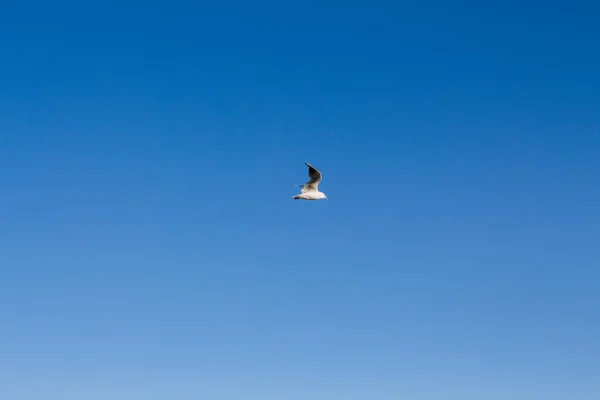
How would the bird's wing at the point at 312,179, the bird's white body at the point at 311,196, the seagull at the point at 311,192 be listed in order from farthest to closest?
the bird's white body at the point at 311,196 → the seagull at the point at 311,192 → the bird's wing at the point at 312,179

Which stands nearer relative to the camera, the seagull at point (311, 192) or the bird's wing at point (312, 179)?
the bird's wing at point (312, 179)

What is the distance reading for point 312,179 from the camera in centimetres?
13800

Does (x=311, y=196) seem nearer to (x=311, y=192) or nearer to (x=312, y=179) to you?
(x=311, y=192)

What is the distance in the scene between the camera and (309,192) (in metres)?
140

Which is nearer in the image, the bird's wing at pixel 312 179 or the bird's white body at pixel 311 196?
the bird's wing at pixel 312 179

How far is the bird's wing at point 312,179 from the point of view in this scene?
136250 mm

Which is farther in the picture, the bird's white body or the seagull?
the bird's white body

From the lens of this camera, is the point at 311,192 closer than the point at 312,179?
No

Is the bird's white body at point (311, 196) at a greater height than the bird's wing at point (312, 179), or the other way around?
the bird's wing at point (312, 179)

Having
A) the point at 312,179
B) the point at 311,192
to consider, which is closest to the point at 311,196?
the point at 311,192

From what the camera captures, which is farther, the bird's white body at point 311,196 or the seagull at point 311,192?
the bird's white body at point 311,196

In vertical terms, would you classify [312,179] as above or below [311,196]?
above

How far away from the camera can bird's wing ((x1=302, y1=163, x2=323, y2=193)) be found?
136 m

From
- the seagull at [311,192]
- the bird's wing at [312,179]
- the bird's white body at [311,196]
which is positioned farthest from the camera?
the bird's white body at [311,196]
